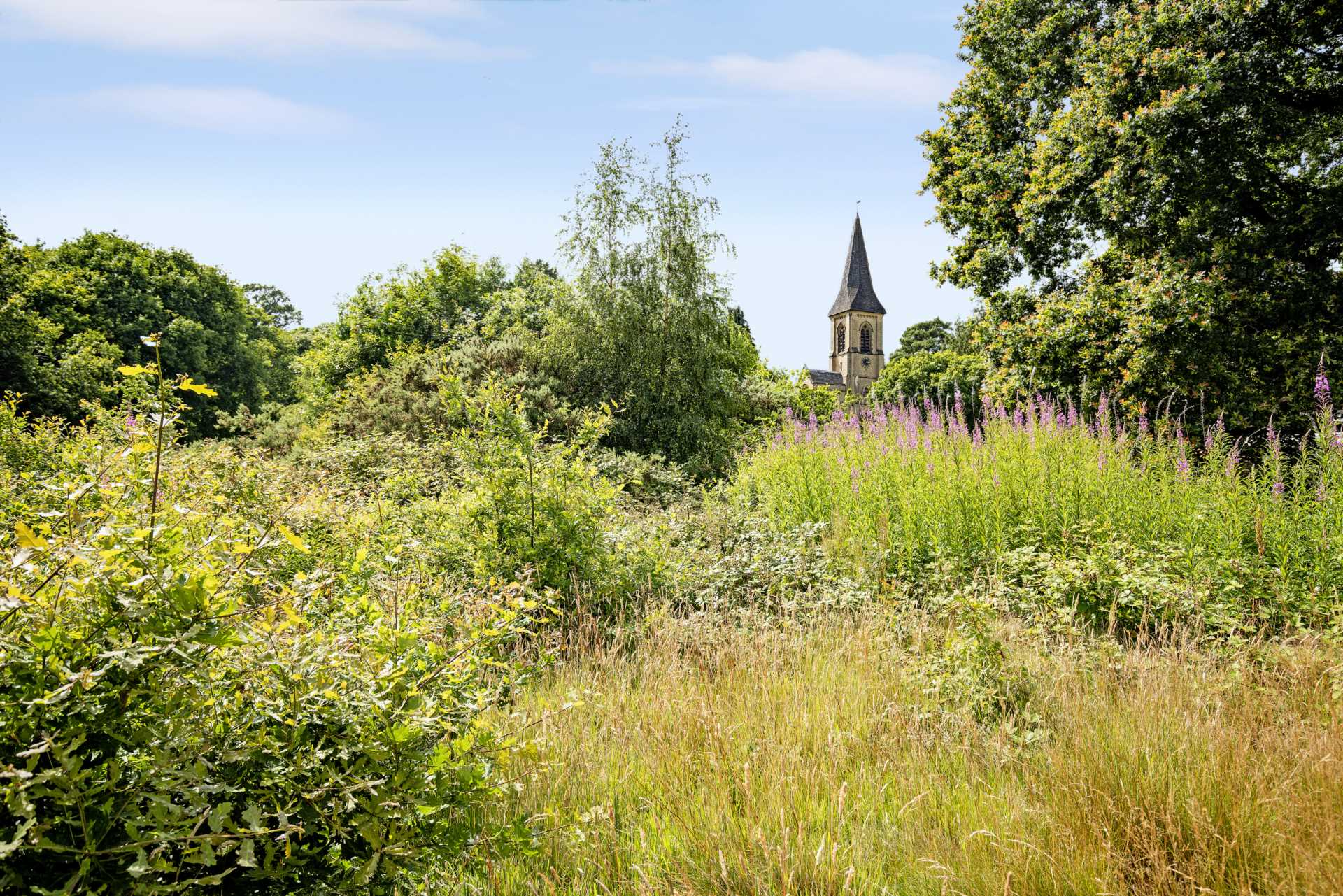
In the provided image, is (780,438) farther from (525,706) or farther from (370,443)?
(525,706)

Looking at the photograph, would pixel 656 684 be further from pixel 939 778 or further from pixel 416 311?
pixel 416 311

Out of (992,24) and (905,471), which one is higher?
(992,24)

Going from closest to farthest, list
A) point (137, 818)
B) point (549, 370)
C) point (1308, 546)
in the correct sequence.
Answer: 1. point (137, 818)
2. point (1308, 546)
3. point (549, 370)

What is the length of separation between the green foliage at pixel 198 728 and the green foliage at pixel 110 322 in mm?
21624

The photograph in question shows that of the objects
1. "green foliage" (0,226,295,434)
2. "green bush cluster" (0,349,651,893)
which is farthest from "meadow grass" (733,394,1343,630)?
"green foliage" (0,226,295,434)

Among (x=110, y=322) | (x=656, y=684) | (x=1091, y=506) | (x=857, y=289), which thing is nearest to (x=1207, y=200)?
(x=1091, y=506)

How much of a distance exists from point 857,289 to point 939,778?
226ft

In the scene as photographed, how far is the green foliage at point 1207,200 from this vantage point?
10.5 m

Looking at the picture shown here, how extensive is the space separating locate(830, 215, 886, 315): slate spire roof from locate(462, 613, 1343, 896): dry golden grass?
64.7 metres

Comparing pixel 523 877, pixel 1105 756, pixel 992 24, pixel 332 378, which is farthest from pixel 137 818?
pixel 332 378

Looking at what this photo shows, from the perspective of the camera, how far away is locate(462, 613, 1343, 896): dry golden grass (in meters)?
2.18

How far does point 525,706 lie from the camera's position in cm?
342

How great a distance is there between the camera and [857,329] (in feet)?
231

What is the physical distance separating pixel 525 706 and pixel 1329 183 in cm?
1346
